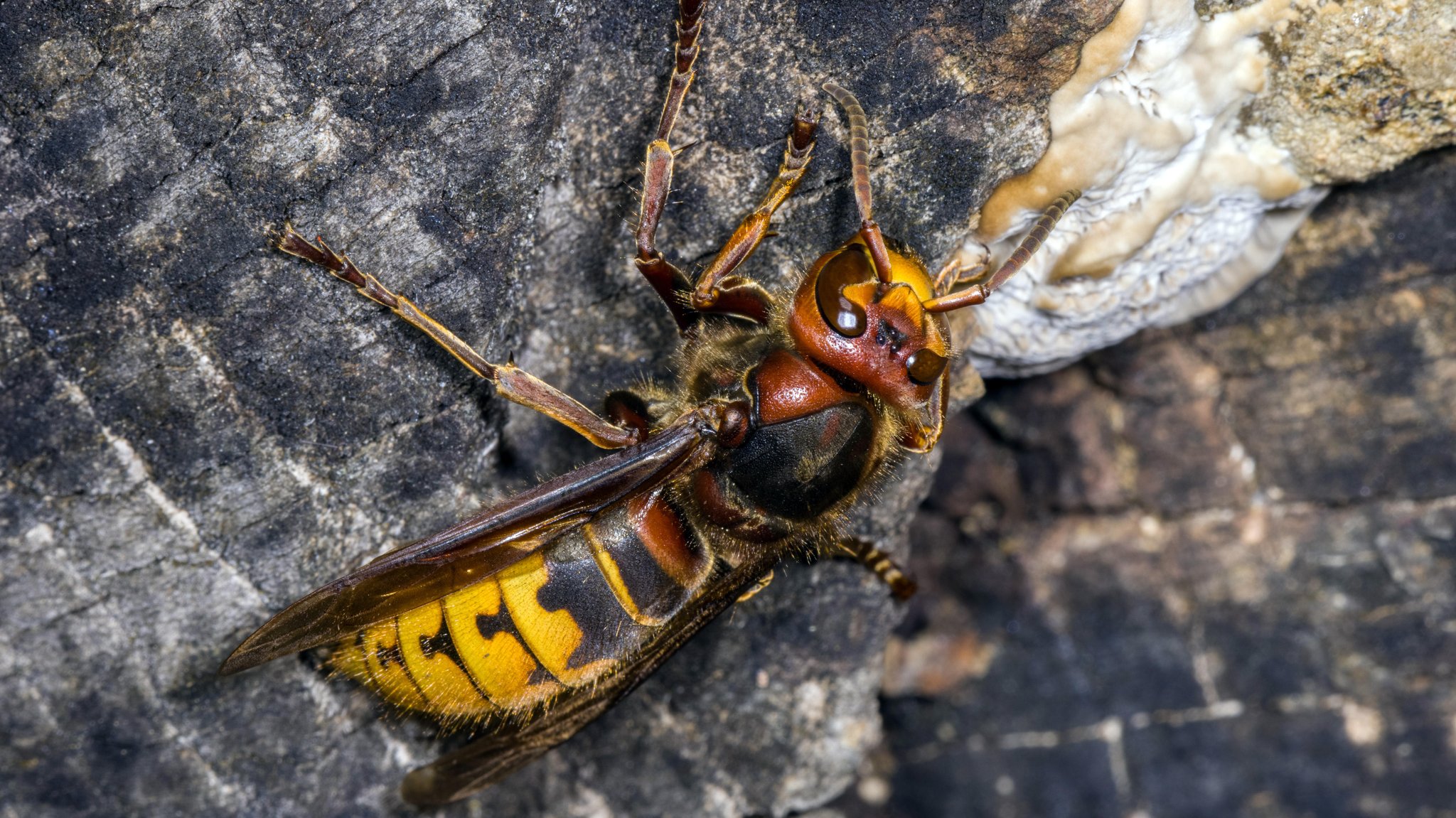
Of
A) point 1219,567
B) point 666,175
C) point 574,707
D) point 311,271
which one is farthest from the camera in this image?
point 1219,567

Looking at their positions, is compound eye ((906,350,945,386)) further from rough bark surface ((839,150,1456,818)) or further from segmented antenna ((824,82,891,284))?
rough bark surface ((839,150,1456,818))

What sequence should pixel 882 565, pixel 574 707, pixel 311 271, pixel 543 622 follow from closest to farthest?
pixel 311 271
pixel 543 622
pixel 574 707
pixel 882 565

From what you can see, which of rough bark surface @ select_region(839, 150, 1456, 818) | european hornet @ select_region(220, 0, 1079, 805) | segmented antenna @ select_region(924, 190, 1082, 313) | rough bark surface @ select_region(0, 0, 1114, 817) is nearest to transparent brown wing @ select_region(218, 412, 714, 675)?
european hornet @ select_region(220, 0, 1079, 805)

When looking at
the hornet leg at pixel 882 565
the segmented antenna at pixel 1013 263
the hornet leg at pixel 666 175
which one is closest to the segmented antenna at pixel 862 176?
the segmented antenna at pixel 1013 263

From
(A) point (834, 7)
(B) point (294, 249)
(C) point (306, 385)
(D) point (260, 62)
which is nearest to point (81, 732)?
(C) point (306, 385)

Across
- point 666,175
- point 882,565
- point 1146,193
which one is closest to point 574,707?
point 882,565

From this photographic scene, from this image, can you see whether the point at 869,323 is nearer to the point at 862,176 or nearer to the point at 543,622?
the point at 862,176
